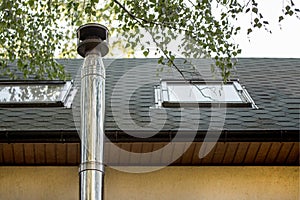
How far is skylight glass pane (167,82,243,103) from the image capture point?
7379mm

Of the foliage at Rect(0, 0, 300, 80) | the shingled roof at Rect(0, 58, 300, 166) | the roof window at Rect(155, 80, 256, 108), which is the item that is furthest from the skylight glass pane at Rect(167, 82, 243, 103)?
the foliage at Rect(0, 0, 300, 80)

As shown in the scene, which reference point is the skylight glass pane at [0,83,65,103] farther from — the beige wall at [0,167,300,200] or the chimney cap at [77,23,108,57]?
the chimney cap at [77,23,108,57]

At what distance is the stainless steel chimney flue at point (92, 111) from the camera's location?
14.6 feet

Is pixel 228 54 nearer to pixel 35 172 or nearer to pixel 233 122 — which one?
pixel 233 122

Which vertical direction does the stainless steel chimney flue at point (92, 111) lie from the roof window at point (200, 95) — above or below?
below

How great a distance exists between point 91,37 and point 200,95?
111 inches

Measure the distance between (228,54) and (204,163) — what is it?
128 cm

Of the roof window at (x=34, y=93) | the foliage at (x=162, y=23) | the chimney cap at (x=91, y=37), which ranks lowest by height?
the chimney cap at (x=91, y=37)

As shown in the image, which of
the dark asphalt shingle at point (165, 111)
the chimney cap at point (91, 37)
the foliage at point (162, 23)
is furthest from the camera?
the dark asphalt shingle at point (165, 111)

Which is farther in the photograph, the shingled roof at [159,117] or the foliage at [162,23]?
the shingled roof at [159,117]

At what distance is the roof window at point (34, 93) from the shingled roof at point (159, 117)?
0.63ft

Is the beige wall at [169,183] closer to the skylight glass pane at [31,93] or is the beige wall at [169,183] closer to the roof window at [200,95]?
the roof window at [200,95]

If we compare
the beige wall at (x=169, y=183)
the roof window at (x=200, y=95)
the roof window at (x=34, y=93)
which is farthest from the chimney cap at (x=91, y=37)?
the roof window at (x=34, y=93)

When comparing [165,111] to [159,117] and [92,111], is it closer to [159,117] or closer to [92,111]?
[159,117]
